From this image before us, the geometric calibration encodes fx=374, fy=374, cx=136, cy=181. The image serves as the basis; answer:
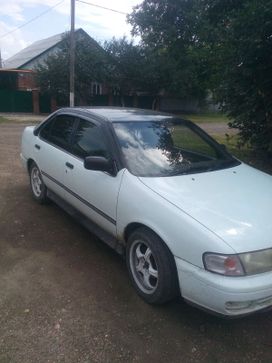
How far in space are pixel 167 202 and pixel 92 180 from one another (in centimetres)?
113

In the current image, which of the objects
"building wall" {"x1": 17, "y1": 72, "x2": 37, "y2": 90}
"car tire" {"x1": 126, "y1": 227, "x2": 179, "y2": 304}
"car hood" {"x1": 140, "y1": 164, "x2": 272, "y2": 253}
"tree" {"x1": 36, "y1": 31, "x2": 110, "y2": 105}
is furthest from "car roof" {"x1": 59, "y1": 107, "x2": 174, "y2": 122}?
"building wall" {"x1": 17, "y1": 72, "x2": 37, "y2": 90}

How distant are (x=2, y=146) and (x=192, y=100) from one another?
82.8ft

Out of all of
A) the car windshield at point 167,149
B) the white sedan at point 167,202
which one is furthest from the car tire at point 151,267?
the car windshield at point 167,149

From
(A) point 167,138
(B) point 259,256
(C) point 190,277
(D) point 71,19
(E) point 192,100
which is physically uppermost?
(D) point 71,19

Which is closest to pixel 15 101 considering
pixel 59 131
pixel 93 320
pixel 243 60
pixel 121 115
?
pixel 243 60

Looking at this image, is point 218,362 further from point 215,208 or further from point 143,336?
point 215,208

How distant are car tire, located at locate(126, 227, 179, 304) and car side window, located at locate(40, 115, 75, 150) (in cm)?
183

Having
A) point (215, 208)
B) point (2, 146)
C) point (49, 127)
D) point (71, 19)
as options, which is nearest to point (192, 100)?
point (71, 19)

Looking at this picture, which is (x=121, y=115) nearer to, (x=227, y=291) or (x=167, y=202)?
(x=167, y=202)

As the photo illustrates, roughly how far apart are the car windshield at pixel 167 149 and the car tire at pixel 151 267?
2.21 feet

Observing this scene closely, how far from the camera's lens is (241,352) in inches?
114

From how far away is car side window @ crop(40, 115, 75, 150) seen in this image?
481cm

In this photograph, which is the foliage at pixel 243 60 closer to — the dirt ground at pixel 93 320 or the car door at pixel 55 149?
the car door at pixel 55 149

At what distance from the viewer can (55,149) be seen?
4.95m
